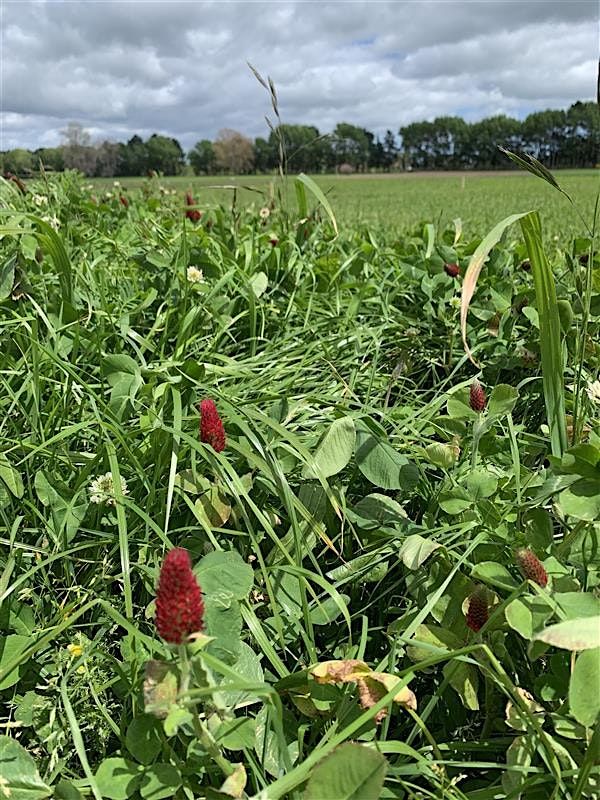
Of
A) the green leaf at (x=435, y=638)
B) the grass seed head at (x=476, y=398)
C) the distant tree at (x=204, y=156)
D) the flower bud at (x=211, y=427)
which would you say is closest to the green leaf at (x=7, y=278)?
the flower bud at (x=211, y=427)

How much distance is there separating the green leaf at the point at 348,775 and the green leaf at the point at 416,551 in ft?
1.01

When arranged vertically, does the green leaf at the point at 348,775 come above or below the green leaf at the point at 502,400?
below

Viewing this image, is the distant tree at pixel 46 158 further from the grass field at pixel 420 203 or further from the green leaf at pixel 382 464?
the green leaf at pixel 382 464

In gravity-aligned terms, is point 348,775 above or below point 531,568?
below

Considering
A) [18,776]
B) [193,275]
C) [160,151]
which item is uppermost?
[160,151]

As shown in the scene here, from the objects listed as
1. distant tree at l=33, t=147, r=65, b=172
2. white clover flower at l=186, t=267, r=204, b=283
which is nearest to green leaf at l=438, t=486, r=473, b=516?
white clover flower at l=186, t=267, r=204, b=283

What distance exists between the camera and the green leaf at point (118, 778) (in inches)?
31.0

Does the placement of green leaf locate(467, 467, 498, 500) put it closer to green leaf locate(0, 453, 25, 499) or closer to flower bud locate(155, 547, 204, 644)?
flower bud locate(155, 547, 204, 644)

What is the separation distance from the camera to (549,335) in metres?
1.08

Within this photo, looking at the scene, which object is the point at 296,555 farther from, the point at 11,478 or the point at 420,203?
the point at 420,203

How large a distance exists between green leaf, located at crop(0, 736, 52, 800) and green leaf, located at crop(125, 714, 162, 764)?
0.35ft

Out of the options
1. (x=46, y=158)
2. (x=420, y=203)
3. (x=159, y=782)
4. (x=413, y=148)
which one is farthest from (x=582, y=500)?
(x=413, y=148)

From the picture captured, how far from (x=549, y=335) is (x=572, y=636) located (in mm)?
523

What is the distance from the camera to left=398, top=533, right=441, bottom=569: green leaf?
3.08 feet
